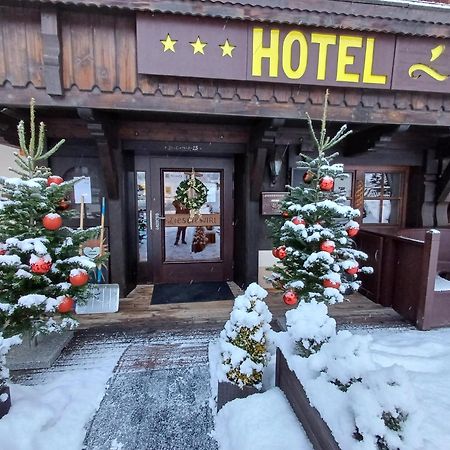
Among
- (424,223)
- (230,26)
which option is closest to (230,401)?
(230,26)

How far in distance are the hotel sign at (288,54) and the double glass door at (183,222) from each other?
1.99 m

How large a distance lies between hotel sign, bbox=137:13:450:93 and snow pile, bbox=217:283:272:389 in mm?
2241

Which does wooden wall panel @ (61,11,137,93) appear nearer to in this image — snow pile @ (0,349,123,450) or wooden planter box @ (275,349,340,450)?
snow pile @ (0,349,123,450)

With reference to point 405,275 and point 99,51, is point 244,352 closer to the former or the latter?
point 405,275

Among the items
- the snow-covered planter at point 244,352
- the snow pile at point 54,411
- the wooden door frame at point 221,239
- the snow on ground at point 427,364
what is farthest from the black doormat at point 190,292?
the snow-covered planter at point 244,352

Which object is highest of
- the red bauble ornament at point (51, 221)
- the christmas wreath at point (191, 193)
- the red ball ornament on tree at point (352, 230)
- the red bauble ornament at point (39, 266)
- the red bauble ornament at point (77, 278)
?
the christmas wreath at point (191, 193)

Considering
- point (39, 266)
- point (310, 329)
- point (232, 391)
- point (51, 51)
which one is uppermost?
point (51, 51)

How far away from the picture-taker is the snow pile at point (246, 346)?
199 centimetres

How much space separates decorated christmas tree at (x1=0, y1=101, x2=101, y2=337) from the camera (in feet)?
8.07

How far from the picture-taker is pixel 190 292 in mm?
4535

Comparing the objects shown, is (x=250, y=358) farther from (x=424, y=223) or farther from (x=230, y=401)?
(x=424, y=223)

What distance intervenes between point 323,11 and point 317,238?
217cm

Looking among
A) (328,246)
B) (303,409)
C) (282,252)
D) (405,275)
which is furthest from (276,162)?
(303,409)

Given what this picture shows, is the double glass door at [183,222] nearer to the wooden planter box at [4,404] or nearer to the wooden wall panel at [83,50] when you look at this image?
the wooden wall panel at [83,50]
